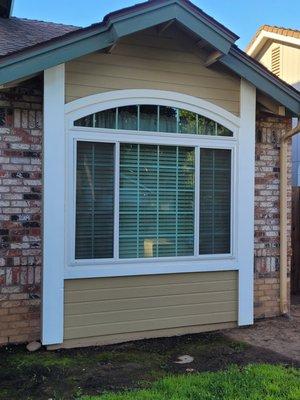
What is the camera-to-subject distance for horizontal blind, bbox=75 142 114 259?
5.82 m

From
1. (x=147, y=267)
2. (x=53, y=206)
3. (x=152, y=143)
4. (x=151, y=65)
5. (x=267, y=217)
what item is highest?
(x=151, y=65)

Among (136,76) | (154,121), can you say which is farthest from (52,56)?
(154,121)

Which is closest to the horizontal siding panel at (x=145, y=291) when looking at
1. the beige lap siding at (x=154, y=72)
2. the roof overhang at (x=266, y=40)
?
the beige lap siding at (x=154, y=72)

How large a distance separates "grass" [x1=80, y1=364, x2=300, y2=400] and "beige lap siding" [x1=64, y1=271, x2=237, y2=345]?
141cm

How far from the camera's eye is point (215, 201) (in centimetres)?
658

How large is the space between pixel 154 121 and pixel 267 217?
219 centimetres

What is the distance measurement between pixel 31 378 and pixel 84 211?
195 cm

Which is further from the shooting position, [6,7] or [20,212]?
[6,7]

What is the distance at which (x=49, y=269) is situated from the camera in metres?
5.61

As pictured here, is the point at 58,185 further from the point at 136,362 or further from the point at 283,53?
the point at 283,53

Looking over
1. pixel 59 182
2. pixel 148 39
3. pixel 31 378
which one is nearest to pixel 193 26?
pixel 148 39

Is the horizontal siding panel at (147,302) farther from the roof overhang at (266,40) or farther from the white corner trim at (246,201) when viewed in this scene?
the roof overhang at (266,40)

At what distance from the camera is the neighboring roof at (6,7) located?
9016 mm

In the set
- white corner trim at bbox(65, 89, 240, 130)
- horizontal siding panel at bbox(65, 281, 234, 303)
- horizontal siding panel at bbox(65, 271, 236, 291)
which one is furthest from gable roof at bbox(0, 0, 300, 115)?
horizontal siding panel at bbox(65, 281, 234, 303)
